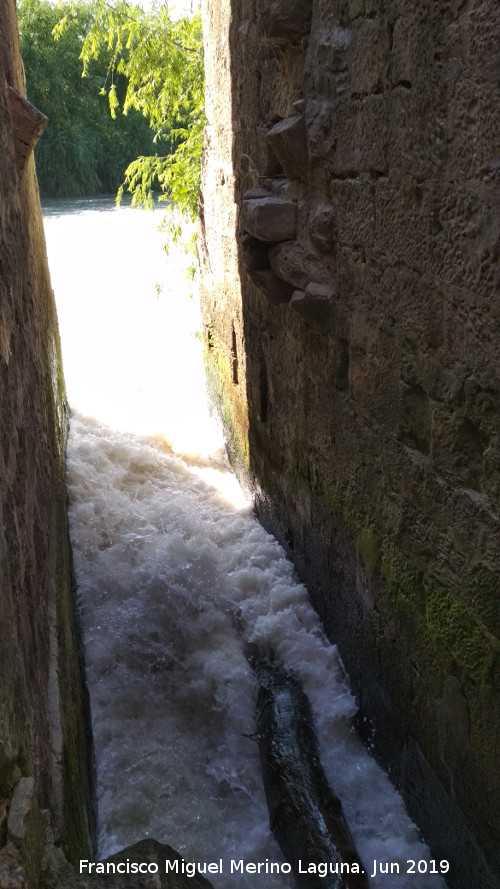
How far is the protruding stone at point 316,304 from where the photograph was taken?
301cm

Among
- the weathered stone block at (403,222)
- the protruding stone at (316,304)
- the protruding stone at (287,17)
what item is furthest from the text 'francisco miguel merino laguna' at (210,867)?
the protruding stone at (287,17)

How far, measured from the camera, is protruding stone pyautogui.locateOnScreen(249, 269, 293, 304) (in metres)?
3.44

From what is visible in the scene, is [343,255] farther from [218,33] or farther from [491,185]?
[218,33]

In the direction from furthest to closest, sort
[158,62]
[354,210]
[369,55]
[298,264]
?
[158,62] → [298,264] → [354,210] → [369,55]

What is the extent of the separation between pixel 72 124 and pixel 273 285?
1908 cm

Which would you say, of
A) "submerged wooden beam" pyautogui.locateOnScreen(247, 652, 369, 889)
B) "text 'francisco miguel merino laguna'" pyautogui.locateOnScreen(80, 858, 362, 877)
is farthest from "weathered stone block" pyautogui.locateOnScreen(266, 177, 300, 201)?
"text 'francisco miguel merino laguna'" pyautogui.locateOnScreen(80, 858, 362, 877)

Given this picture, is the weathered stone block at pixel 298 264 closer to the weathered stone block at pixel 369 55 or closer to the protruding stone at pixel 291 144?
A: the protruding stone at pixel 291 144

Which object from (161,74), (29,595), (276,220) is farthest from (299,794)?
(161,74)

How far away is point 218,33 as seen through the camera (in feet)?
14.4

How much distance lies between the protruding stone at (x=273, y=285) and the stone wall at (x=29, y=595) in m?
0.98

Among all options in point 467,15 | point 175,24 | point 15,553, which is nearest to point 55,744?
point 15,553

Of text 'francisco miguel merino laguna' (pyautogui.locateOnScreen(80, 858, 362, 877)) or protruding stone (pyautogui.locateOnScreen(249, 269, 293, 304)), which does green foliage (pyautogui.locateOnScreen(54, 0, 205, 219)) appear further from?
text 'francisco miguel merino laguna' (pyautogui.locateOnScreen(80, 858, 362, 877))

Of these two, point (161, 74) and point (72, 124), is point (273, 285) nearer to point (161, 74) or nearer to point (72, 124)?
point (161, 74)

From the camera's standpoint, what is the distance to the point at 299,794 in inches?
104
